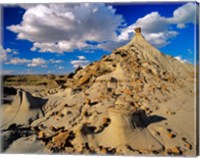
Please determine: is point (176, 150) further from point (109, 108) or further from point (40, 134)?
point (40, 134)

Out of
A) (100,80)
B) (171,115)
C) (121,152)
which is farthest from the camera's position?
(100,80)

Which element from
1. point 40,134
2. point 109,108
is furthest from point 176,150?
point 40,134

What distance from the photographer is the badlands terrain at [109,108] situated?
351cm

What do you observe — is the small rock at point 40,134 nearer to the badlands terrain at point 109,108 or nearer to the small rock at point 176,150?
the badlands terrain at point 109,108

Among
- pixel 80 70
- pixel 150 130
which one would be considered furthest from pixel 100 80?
pixel 150 130

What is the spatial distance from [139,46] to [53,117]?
148 centimetres

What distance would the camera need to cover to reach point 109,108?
3.72 m

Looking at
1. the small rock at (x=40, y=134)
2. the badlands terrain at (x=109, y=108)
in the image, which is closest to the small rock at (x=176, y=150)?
the badlands terrain at (x=109, y=108)

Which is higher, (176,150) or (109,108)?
(109,108)

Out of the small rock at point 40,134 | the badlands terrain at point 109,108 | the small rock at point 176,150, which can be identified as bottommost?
the small rock at point 176,150

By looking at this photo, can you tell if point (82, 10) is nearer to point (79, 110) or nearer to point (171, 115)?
point (79, 110)

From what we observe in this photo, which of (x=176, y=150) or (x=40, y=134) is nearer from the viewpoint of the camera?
(x=176, y=150)

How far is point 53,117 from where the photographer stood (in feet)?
12.9

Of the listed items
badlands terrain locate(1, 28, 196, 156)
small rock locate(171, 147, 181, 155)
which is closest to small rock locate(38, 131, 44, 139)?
badlands terrain locate(1, 28, 196, 156)
